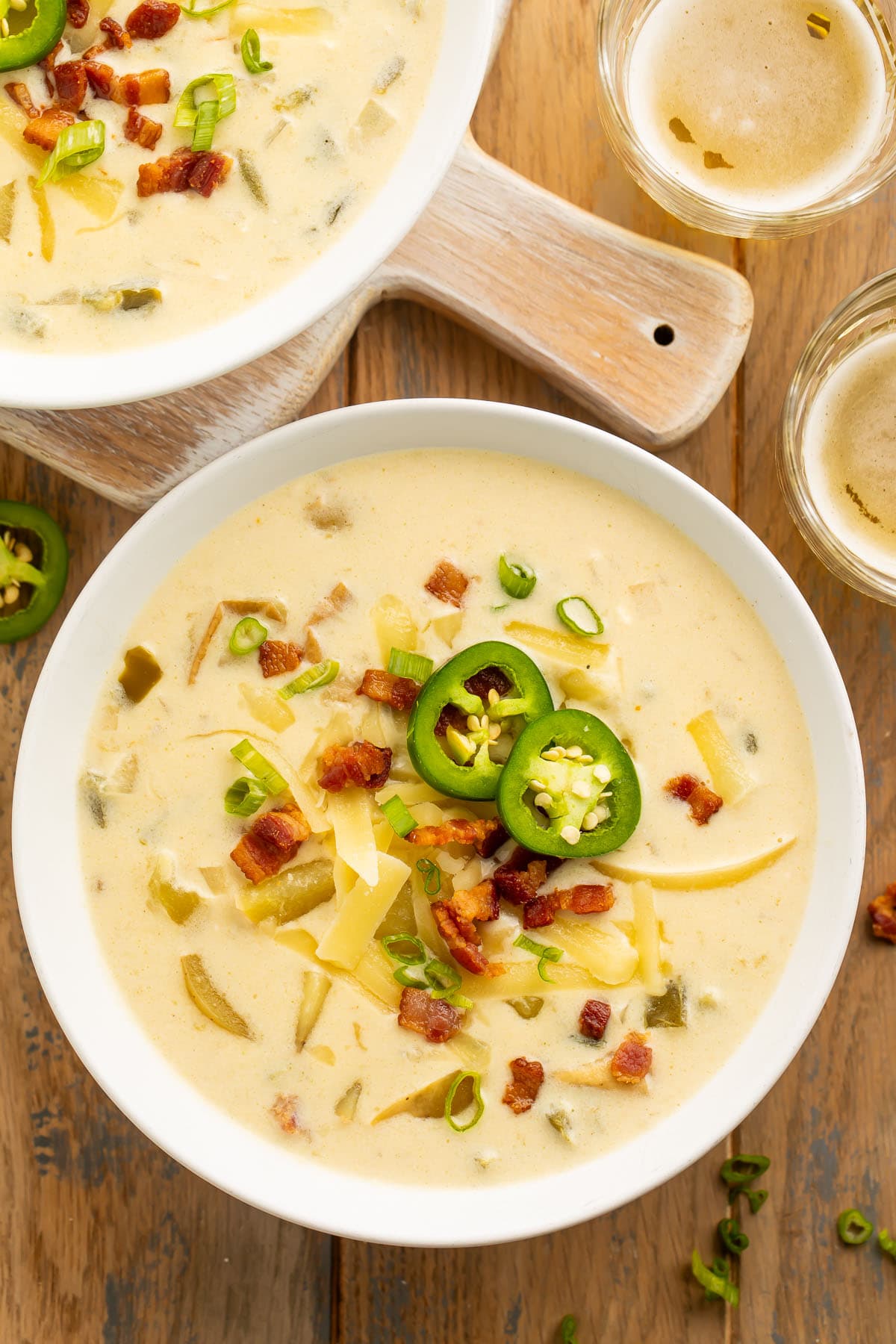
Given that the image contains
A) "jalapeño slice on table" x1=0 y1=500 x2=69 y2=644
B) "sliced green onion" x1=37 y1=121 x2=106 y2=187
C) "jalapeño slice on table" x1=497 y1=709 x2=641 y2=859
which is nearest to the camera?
"sliced green onion" x1=37 y1=121 x2=106 y2=187

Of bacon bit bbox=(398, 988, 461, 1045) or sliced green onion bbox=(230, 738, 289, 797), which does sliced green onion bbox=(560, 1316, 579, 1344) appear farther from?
sliced green onion bbox=(230, 738, 289, 797)

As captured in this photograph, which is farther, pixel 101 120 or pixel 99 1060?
pixel 99 1060

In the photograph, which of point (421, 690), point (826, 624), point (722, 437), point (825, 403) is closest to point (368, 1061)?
point (421, 690)

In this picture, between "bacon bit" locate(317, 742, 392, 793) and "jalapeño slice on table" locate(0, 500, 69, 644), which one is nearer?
"bacon bit" locate(317, 742, 392, 793)

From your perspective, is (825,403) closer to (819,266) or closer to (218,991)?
(819,266)

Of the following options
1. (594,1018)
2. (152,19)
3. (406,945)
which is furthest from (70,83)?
(594,1018)

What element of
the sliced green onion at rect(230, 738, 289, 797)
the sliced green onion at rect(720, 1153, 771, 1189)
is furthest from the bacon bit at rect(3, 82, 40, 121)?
the sliced green onion at rect(720, 1153, 771, 1189)

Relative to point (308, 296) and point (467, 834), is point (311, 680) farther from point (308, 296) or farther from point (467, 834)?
point (308, 296)
